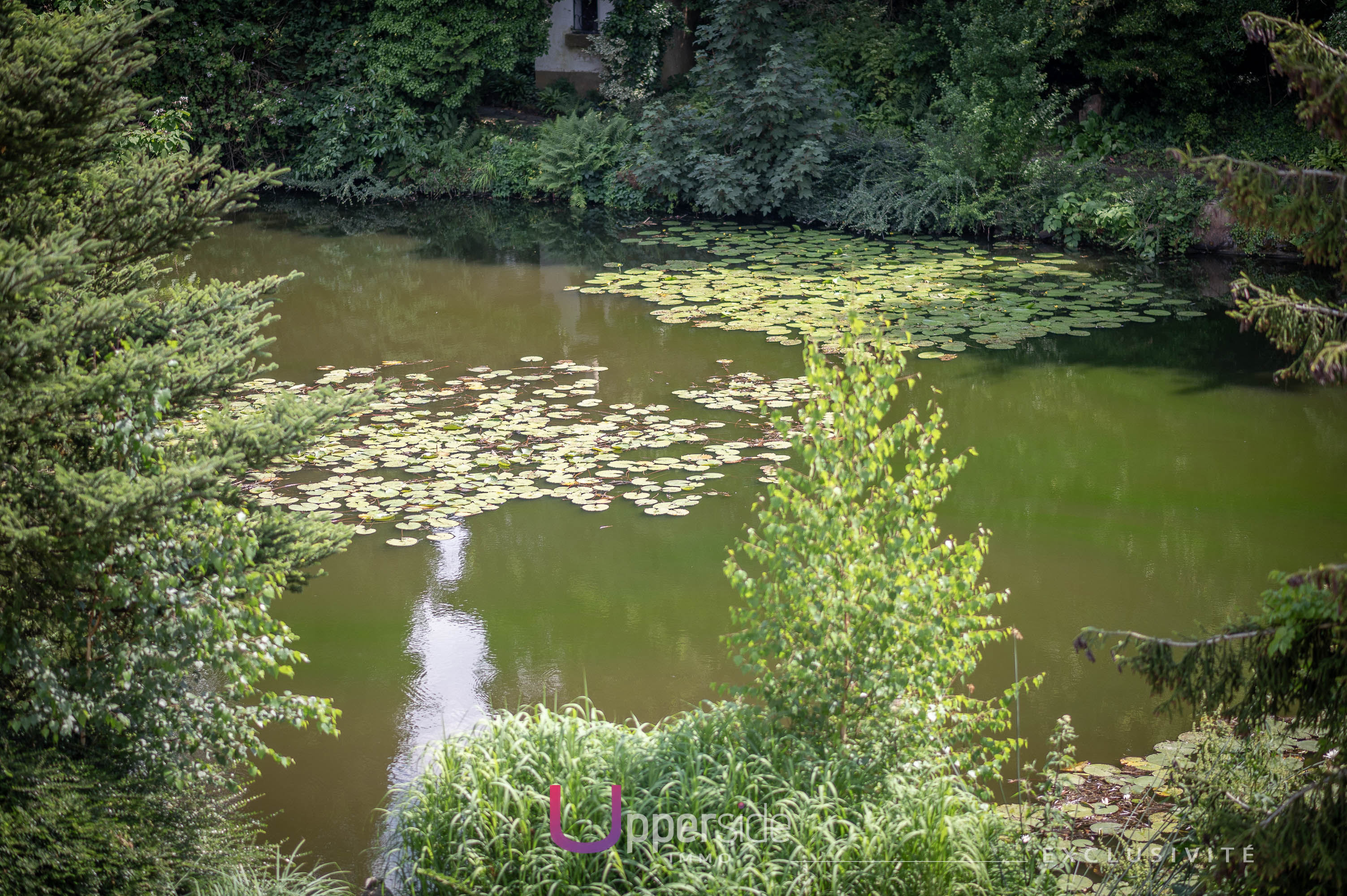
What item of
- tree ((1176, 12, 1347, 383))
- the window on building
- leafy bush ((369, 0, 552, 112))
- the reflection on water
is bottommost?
the reflection on water

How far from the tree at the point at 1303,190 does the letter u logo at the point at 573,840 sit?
2.04 metres

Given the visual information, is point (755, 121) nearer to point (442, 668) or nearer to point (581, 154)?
point (581, 154)

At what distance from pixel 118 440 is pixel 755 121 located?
464 inches

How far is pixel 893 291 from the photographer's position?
34.6 ft

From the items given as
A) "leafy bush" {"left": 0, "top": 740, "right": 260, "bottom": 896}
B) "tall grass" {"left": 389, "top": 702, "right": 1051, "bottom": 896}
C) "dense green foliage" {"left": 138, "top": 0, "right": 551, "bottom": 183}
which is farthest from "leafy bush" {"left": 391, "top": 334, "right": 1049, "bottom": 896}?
"dense green foliage" {"left": 138, "top": 0, "right": 551, "bottom": 183}

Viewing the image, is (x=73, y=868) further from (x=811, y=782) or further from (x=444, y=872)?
(x=811, y=782)

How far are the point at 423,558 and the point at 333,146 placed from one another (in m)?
12.7

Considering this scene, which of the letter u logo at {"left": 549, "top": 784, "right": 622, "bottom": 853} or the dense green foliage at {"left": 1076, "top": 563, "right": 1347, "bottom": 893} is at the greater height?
the dense green foliage at {"left": 1076, "top": 563, "right": 1347, "bottom": 893}

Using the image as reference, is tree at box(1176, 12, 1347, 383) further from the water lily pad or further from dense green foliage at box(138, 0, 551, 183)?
dense green foliage at box(138, 0, 551, 183)

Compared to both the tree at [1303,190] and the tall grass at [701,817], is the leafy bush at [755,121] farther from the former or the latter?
the tree at [1303,190]

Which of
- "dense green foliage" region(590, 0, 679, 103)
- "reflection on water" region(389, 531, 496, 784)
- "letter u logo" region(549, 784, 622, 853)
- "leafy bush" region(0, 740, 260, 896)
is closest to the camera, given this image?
"leafy bush" region(0, 740, 260, 896)

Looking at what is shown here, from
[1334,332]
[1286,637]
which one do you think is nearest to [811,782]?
[1286,637]

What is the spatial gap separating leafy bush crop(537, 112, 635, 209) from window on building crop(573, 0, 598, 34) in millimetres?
3933

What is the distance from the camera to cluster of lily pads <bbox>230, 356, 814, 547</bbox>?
6387 millimetres
